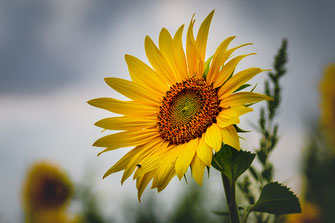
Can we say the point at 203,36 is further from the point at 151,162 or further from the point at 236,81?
the point at 151,162

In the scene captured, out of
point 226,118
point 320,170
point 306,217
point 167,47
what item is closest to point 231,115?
point 226,118

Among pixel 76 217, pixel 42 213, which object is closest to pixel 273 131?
pixel 76 217

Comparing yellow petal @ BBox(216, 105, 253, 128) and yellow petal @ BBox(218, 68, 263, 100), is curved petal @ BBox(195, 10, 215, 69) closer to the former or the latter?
yellow petal @ BBox(218, 68, 263, 100)

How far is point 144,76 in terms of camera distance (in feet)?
5.57

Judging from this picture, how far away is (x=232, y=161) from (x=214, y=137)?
145 millimetres

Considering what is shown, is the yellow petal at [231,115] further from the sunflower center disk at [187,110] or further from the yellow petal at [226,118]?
the sunflower center disk at [187,110]

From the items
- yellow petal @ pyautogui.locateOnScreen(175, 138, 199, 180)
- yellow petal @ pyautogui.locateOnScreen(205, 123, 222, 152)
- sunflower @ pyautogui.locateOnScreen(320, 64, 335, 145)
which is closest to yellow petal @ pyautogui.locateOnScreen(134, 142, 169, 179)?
yellow petal @ pyautogui.locateOnScreen(175, 138, 199, 180)

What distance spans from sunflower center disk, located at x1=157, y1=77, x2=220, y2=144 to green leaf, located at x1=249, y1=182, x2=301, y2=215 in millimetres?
443

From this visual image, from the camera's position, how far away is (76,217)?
391cm

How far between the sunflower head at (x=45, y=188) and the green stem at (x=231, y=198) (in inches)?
146

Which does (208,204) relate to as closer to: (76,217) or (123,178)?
(76,217)

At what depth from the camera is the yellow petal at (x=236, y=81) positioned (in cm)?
132

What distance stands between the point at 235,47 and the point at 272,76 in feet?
0.65

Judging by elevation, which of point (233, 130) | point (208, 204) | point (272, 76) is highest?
point (272, 76)
